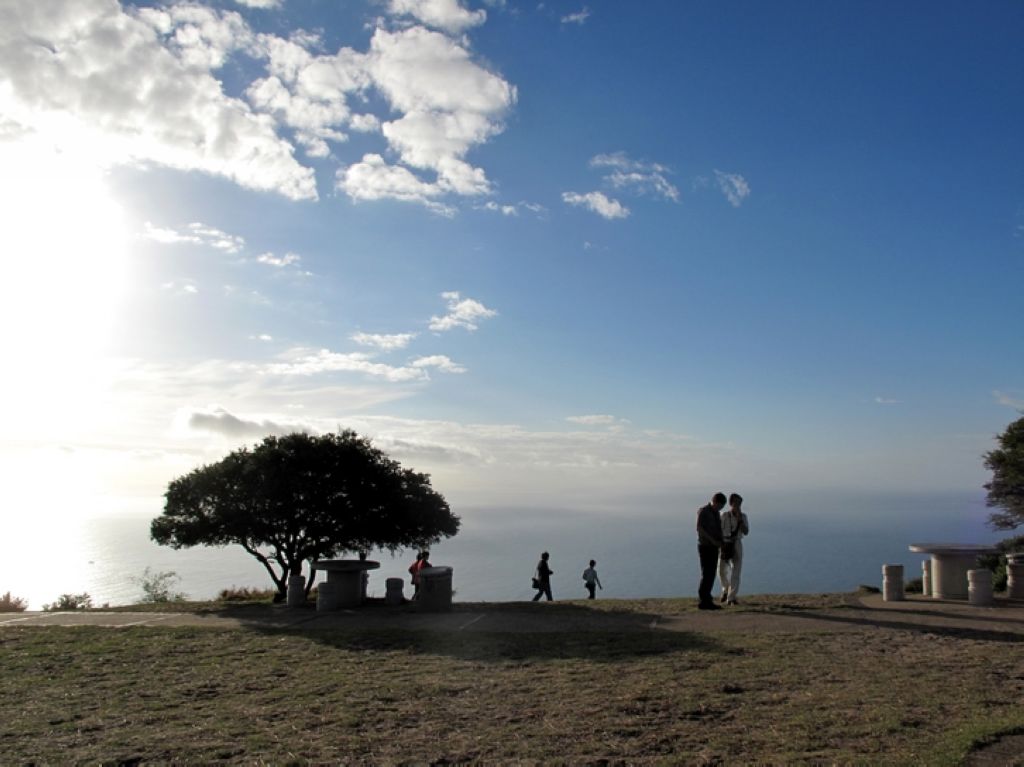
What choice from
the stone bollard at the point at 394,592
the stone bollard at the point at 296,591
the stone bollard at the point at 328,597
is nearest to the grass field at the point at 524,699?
the stone bollard at the point at 328,597

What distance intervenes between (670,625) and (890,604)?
435 cm

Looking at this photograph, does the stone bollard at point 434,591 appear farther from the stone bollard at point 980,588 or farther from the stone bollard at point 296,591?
the stone bollard at point 980,588

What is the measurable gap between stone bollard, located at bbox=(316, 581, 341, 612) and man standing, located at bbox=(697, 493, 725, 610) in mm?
7081

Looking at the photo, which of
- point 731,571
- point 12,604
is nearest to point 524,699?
point 731,571

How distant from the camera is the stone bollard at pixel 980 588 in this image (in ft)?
39.9

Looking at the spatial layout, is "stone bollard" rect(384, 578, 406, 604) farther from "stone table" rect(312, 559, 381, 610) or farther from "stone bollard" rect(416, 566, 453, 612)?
"stone bollard" rect(416, 566, 453, 612)

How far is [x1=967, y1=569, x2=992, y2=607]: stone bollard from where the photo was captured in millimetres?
12156

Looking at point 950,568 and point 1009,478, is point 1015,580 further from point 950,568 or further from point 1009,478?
point 1009,478

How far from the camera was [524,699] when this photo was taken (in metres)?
6.54

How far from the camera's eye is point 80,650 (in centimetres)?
1025

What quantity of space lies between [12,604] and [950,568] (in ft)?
74.0

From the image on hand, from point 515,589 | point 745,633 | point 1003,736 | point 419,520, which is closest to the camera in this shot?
point 1003,736

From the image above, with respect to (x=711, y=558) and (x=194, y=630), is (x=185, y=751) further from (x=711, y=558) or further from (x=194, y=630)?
(x=711, y=558)

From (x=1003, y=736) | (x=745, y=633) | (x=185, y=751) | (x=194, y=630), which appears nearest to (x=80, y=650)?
(x=194, y=630)
